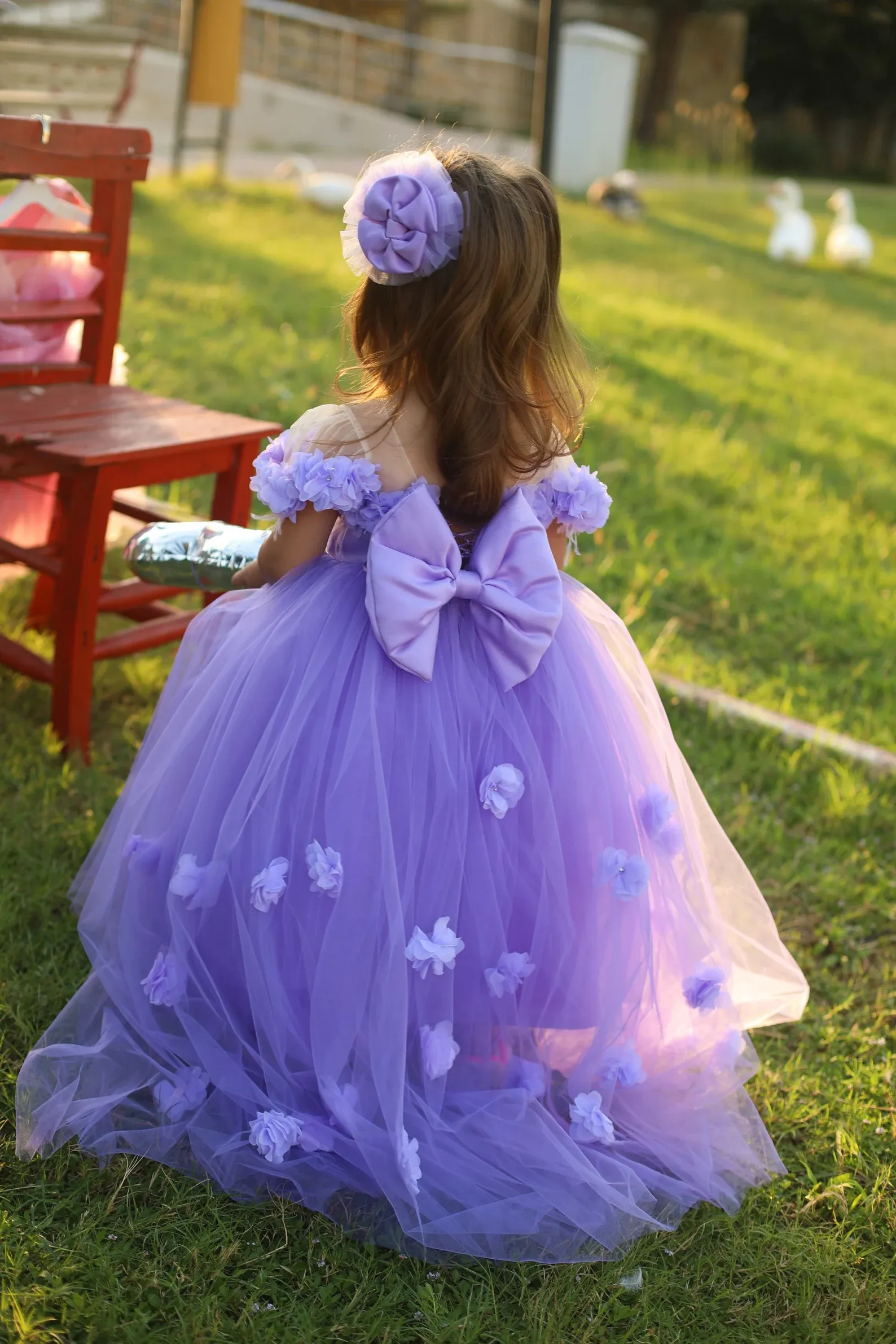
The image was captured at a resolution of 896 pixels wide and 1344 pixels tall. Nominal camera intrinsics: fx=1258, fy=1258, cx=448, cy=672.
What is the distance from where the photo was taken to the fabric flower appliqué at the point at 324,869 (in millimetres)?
1857

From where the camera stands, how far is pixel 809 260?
11398mm

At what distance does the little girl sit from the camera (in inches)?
73.2

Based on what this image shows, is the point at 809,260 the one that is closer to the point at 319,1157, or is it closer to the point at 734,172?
the point at 734,172

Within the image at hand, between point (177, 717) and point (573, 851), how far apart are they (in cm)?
72

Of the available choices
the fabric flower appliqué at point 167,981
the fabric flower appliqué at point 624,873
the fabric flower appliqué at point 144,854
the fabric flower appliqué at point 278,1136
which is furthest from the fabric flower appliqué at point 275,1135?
the fabric flower appliqué at point 624,873

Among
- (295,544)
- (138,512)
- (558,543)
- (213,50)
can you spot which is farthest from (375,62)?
(295,544)

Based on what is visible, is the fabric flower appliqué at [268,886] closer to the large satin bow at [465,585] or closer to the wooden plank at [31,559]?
the large satin bow at [465,585]

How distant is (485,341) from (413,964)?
937mm

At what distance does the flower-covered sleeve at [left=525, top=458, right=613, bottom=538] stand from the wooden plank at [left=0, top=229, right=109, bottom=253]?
154 centimetres

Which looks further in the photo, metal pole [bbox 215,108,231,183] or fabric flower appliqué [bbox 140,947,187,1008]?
metal pole [bbox 215,108,231,183]

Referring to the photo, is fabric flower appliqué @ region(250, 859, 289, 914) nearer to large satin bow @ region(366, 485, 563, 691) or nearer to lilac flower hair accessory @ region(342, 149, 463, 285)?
large satin bow @ region(366, 485, 563, 691)

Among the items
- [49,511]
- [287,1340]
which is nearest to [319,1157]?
[287,1340]

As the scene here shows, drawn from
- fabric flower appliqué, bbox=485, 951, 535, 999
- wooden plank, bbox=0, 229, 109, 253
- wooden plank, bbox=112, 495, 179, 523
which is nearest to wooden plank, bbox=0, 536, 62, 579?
wooden plank, bbox=112, 495, 179, 523

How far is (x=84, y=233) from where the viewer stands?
3078mm
